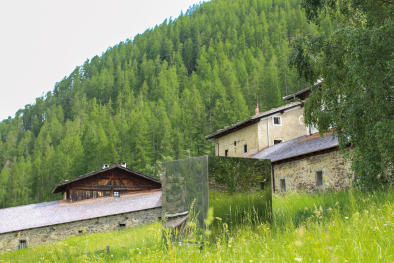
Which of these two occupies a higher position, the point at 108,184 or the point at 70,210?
the point at 108,184

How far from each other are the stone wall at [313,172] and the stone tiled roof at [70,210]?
404 inches

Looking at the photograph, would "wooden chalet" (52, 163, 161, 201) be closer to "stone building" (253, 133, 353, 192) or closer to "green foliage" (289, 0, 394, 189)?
"stone building" (253, 133, 353, 192)

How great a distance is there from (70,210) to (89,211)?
202 centimetres

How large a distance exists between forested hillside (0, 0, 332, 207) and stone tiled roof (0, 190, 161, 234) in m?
16.6

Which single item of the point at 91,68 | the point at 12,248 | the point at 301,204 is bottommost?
the point at 12,248

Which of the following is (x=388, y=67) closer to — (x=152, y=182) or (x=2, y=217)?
(x=152, y=182)

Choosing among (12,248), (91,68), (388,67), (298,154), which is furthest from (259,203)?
(91,68)

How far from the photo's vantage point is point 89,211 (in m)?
26.2

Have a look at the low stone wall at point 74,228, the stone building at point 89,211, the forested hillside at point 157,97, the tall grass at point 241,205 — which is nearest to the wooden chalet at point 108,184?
the stone building at point 89,211

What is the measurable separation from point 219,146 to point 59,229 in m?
16.9

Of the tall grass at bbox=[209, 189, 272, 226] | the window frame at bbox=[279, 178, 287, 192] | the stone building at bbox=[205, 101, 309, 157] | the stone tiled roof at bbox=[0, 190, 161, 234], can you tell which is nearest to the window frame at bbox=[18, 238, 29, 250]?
the stone tiled roof at bbox=[0, 190, 161, 234]

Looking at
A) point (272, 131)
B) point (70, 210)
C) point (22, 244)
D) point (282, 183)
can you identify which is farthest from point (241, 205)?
point (70, 210)

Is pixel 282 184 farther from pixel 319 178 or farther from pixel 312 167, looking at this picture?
pixel 319 178

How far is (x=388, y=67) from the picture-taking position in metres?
9.94
